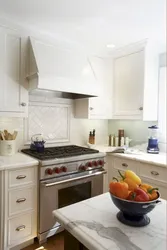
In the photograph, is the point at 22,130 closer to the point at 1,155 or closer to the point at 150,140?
the point at 1,155

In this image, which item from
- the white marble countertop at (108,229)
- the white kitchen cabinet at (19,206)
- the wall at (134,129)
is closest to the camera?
the white marble countertop at (108,229)

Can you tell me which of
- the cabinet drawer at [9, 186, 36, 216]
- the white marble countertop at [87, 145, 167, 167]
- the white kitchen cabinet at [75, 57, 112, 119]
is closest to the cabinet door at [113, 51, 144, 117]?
the white kitchen cabinet at [75, 57, 112, 119]

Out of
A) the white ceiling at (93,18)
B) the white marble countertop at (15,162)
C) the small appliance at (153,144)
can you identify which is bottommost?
the white marble countertop at (15,162)

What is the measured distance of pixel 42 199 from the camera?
184 cm

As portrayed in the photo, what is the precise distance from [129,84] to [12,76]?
153 cm

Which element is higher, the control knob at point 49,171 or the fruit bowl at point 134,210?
the fruit bowl at point 134,210

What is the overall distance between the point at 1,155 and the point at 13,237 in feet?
2.65

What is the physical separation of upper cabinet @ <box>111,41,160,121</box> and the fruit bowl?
1766 millimetres

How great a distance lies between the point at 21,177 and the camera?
173cm

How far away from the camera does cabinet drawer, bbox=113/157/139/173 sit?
2223 millimetres

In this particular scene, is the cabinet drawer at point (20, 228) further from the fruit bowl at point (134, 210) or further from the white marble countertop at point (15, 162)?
the fruit bowl at point (134, 210)

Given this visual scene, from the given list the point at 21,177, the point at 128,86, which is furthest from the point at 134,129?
the point at 21,177

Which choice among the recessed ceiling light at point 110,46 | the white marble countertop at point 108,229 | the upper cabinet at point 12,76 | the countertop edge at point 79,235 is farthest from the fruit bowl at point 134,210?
the recessed ceiling light at point 110,46

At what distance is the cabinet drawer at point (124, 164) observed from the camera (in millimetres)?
2223
